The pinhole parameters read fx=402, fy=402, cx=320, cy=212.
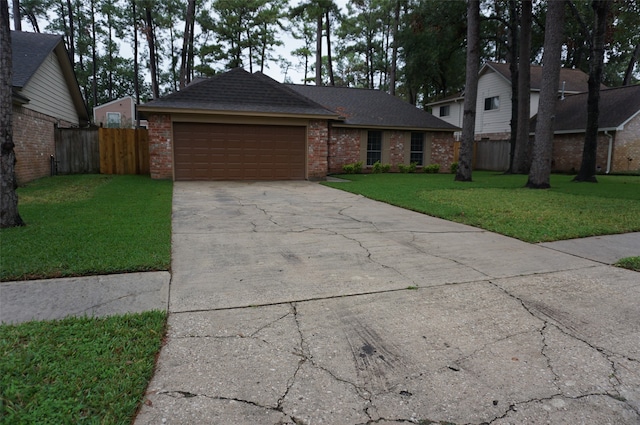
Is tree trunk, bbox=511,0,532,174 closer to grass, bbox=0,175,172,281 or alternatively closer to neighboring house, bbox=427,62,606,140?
neighboring house, bbox=427,62,606,140

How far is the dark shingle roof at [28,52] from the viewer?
12.9 meters

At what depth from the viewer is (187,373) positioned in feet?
7.89

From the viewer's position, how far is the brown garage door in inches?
574

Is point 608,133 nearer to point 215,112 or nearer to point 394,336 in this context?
point 215,112

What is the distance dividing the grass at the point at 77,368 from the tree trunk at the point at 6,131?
412 centimetres

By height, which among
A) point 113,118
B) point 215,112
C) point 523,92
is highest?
point 523,92

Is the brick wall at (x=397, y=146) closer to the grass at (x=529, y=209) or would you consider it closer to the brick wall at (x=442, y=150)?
the brick wall at (x=442, y=150)

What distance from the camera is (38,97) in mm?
14523

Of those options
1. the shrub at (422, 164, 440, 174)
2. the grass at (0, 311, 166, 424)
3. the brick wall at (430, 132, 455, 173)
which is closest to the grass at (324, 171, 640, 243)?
the grass at (0, 311, 166, 424)

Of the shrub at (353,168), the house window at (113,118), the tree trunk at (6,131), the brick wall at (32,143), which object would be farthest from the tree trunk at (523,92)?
the house window at (113,118)

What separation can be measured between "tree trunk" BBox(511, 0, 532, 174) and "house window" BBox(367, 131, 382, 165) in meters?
7.01

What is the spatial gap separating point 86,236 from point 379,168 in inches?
634

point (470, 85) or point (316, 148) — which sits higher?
point (470, 85)

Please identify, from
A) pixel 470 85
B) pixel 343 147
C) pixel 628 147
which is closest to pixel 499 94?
pixel 628 147
